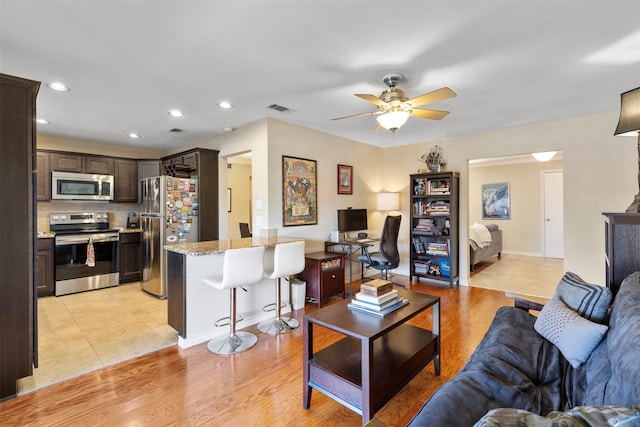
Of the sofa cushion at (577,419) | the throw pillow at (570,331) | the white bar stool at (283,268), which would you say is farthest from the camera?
the white bar stool at (283,268)

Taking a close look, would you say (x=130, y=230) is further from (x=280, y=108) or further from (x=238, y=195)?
(x=280, y=108)

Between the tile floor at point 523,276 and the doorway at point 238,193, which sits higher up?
the doorway at point 238,193

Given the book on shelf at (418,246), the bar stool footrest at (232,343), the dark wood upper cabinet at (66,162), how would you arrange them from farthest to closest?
1. the book on shelf at (418,246)
2. the dark wood upper cabinet at (66,162)
3. the bar stool footrest at (232,343)

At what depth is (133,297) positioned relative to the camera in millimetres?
4191

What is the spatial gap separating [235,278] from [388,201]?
3.60m

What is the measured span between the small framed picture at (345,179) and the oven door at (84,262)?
3.68m

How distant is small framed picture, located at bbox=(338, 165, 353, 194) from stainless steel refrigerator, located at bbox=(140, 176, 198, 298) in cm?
225

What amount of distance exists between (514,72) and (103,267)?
5870 millimetres

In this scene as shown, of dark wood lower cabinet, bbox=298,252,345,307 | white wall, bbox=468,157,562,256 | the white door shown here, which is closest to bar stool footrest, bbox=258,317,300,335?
dark wood lower cabinet, bbox=298,252,345,307

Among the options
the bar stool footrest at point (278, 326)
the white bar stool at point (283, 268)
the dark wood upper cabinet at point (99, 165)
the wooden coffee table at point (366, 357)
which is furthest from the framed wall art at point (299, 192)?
the dark wood upper cabinet at point (99, 165)

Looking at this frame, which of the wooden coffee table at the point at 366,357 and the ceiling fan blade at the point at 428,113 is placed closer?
the wooden coffee table at the point at 366,357

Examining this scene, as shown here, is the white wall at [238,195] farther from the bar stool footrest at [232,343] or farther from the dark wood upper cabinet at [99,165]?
the bar stool footrest at [232,343]

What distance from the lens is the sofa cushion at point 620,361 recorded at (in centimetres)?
96

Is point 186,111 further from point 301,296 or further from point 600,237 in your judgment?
point 600,237
